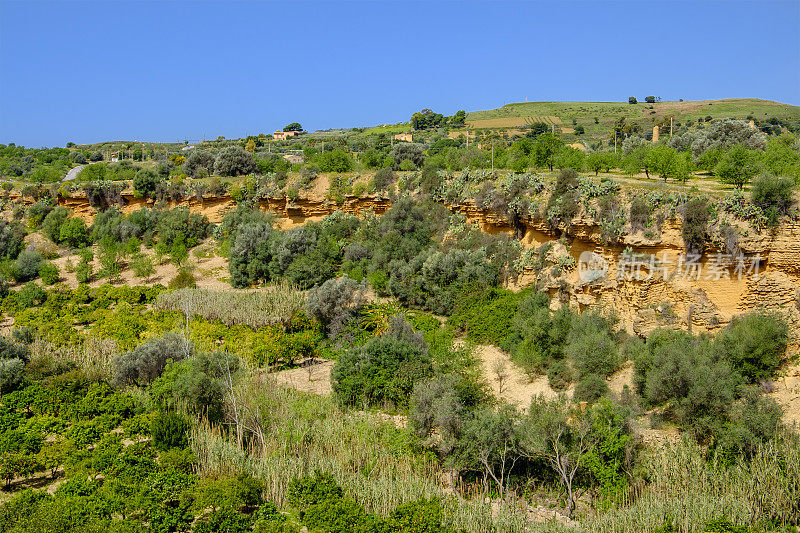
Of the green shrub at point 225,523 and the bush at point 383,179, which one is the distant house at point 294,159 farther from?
the green shrub at point 225,523

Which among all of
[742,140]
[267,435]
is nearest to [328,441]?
[267,435]

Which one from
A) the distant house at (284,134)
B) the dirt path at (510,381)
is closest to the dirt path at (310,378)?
the dirt path at (510,381)

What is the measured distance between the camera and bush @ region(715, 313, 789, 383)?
46.4 ft

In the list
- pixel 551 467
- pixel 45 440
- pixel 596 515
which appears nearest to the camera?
pixel 596 515

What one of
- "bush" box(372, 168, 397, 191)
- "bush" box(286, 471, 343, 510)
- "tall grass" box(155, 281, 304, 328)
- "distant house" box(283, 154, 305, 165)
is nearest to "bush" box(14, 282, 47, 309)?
"tall grass" box(155, 281, 304, 328)

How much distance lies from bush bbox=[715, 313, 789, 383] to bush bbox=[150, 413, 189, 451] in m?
12.5

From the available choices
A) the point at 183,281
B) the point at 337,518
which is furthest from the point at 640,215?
the point at 183,281

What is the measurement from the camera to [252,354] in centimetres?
1755

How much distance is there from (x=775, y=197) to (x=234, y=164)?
27.3 meters

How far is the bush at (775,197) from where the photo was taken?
15.6m

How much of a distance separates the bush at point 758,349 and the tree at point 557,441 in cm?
507

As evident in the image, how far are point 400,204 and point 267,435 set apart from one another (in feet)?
48.3

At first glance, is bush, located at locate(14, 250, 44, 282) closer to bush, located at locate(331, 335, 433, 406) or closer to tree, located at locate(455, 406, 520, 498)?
bush, located at locate(331, 335, 433, 406)

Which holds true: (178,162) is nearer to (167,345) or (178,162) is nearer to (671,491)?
(167,345)
